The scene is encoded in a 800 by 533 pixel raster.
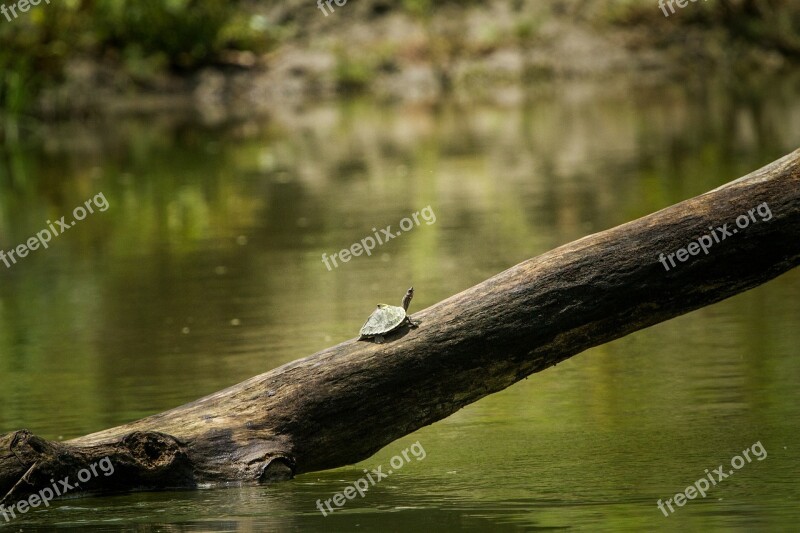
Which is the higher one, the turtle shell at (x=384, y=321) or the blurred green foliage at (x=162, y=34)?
the blurred green foliage at (x=162, y=34)

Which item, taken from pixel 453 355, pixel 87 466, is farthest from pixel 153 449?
pixel 453 355

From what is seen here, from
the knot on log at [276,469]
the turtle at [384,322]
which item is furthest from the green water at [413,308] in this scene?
the turtle at [384,322]

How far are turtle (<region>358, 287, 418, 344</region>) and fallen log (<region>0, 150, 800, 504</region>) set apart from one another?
0.12 ft

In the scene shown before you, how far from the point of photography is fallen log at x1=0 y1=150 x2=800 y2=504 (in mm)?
5688

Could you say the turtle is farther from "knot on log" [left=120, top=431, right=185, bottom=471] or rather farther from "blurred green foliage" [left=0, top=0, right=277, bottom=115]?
"blurred green foliage" [left=0, top=0, right=277, bottom=115]

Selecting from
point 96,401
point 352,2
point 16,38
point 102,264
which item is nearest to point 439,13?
point 352,2

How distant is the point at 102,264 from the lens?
1244 centimetres

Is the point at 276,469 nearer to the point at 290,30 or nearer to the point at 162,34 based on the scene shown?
the point at 162,34

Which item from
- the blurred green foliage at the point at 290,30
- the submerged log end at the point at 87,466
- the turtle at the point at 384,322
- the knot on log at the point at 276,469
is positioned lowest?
the knot on log at the point at 276,469

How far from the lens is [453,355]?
19.1 ft

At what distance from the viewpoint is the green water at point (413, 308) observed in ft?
18.3

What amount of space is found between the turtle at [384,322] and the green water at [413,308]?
1.35 feet

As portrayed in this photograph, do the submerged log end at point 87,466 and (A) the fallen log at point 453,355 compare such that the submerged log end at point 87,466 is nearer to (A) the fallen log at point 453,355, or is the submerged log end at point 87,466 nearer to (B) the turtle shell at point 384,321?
(A) the fallen log at point 453,355

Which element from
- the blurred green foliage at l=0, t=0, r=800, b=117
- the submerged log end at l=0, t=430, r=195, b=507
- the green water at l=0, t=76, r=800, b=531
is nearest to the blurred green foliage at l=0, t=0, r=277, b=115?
the blurred green foliage at l=0, t=0, r=800, b=117
